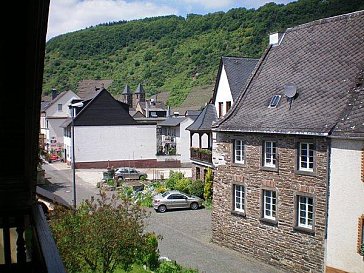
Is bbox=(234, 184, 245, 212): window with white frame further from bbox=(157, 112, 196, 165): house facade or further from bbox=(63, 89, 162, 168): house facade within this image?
bbox=(157, 112, 196, 165): house facade

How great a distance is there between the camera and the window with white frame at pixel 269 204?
16861 mm

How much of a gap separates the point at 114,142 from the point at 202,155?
1821 cm

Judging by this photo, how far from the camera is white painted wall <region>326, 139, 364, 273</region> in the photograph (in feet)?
44.8

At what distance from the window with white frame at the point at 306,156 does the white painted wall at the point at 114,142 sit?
3107 cm

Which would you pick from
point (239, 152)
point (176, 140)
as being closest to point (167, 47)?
point (176, 140)

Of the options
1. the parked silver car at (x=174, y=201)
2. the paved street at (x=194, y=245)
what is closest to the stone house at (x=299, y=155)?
the paved street at (x=194, y=245)

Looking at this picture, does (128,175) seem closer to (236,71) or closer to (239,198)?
(236,71)

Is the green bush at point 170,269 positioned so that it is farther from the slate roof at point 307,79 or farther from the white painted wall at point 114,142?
the white painted wall at point 114,142

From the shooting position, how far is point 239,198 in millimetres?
18484

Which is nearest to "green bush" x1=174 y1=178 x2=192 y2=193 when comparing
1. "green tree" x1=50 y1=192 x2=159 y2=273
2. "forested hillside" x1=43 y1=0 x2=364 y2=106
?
"green tree" x1=50 y1=192 x2=159 y2=273

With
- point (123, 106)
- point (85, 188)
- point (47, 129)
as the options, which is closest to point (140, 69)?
point (47, 129)

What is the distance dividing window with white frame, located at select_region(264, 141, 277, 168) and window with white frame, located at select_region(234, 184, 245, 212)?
5.98 ft

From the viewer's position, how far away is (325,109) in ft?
50.3

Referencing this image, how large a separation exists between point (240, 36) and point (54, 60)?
5708 cm
